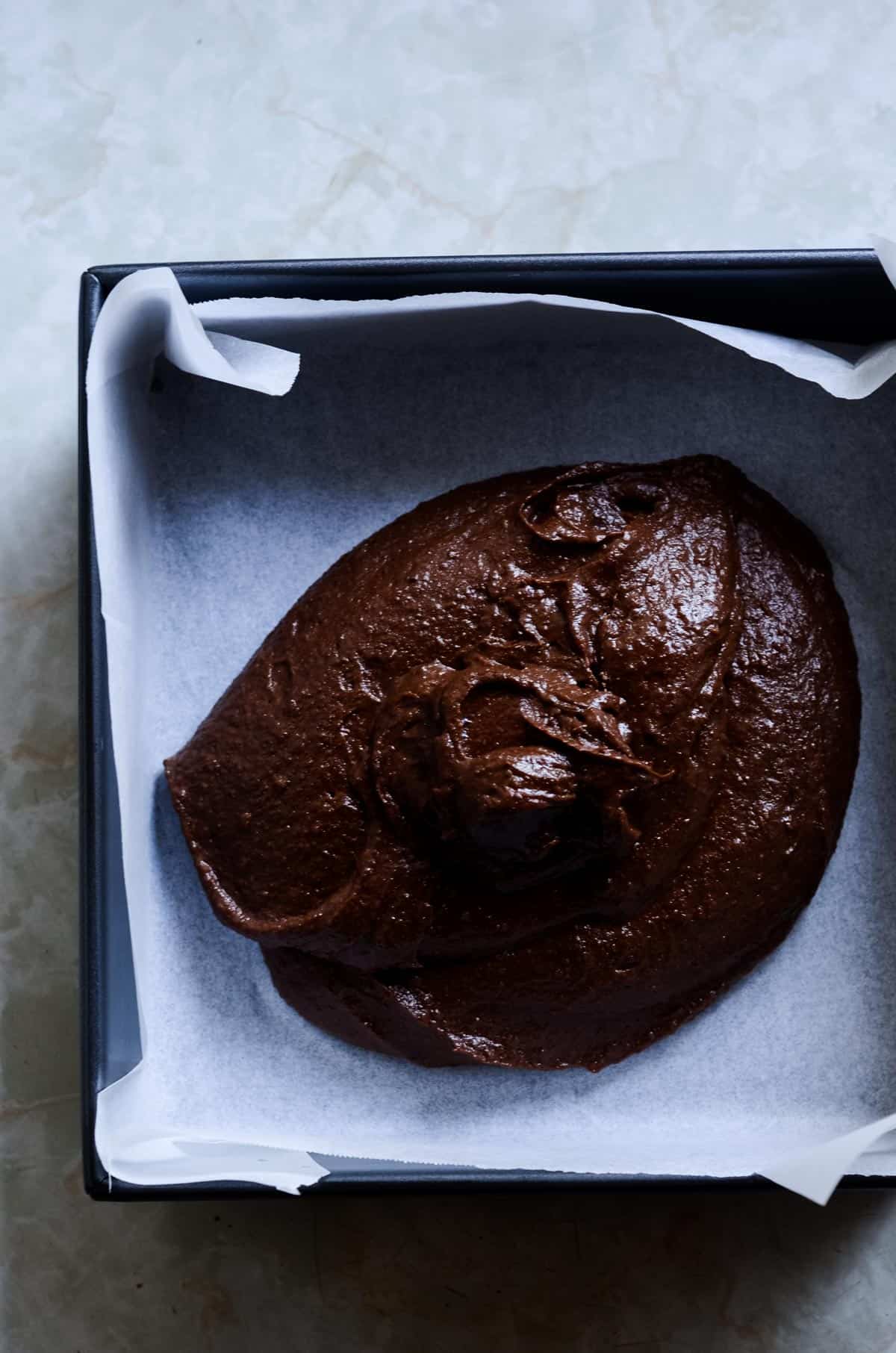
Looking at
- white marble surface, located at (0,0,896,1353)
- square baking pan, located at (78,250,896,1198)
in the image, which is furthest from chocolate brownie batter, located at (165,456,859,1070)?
white marble surface, located at (0,0,896,1353)

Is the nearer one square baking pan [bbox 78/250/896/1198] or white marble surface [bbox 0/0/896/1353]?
square baking pan [bbox 78/250/896/1198]

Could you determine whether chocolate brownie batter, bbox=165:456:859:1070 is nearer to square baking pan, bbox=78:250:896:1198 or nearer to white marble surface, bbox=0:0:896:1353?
square baking pan, bbox=78:250:896:1198

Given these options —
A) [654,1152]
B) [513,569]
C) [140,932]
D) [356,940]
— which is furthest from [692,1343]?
[513,569]

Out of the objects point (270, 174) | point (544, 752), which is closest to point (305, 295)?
point (270, 174)

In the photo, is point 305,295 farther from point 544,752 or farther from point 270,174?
point 544,752

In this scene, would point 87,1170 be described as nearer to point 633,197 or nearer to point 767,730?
point 767,730
